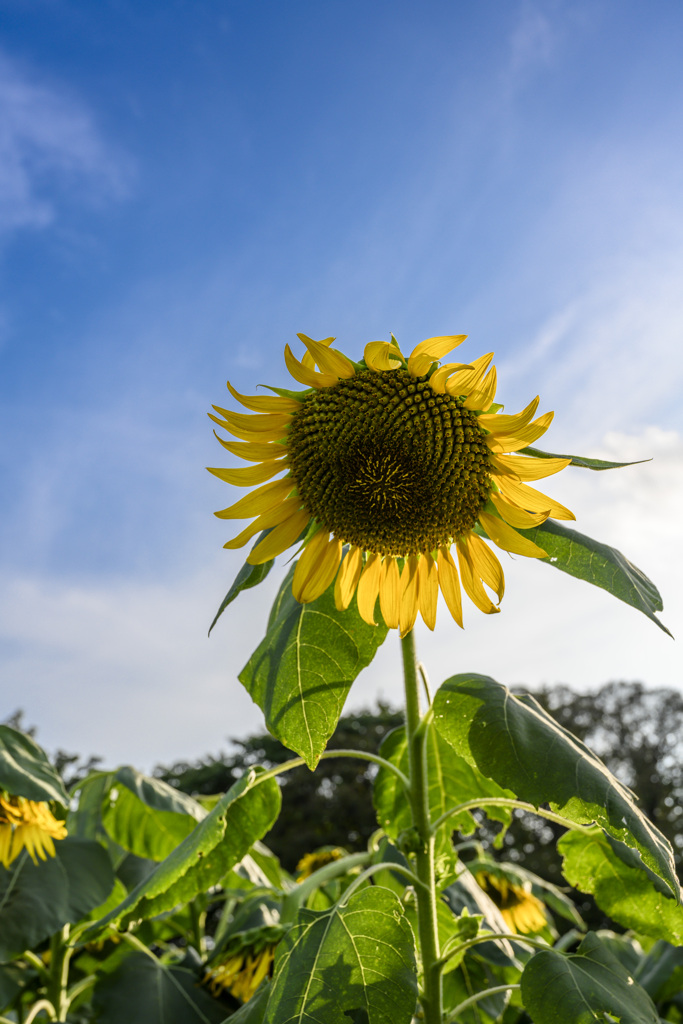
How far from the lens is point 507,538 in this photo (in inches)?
65.0

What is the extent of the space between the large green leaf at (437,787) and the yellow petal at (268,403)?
3.47 ft

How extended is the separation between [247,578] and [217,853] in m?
0.84

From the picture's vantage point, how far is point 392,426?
5.32 ft

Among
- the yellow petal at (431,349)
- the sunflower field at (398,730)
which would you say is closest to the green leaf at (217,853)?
the sunflower field at (398,730)

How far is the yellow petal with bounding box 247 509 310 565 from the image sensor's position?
1.70 m

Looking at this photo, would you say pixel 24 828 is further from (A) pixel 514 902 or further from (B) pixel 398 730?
(A) pixel 514 902

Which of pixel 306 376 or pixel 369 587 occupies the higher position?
pixel 306 376

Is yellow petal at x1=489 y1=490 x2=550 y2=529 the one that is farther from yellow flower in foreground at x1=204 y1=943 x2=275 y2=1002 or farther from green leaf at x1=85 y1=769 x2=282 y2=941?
yellow flower in foreground at x1=204 y1=943 x2=275 y2=1002

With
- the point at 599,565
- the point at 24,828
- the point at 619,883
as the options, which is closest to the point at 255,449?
the point at 599,565

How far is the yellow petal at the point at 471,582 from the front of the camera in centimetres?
172

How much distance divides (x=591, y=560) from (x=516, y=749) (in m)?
0.42

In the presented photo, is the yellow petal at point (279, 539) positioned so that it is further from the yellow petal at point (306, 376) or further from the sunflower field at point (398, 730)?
the yellow petal at point (306, 376)

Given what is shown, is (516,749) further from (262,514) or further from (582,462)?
(262,514)

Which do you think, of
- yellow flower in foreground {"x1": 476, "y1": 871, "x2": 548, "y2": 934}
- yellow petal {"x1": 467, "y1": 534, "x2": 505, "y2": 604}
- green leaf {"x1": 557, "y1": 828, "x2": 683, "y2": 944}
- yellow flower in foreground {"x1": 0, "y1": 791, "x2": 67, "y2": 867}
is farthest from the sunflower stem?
yellow flower in foreground {"x1": 476, "y1": 871, "x2": 548, "y2": 934}
